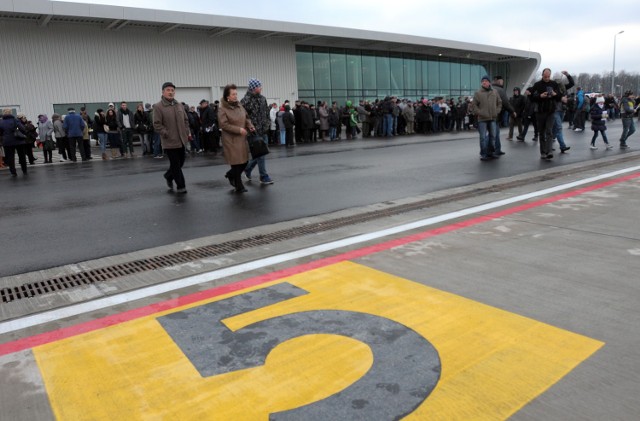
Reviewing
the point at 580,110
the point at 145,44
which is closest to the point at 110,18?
the point at 145,44

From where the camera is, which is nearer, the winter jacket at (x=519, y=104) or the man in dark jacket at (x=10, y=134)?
the man in dark jacket at (x=10, y=134)

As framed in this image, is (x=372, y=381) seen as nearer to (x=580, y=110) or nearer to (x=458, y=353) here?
(x=458, y=353)

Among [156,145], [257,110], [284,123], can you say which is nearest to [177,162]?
[257,110]

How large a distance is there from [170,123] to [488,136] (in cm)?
732

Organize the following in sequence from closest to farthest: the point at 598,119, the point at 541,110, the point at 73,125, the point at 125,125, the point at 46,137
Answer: the point at 541,110, the point at 598,119, the point at 73,125, the point at 46,137, the point at 125,125

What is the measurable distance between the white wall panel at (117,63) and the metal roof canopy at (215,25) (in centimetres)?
50

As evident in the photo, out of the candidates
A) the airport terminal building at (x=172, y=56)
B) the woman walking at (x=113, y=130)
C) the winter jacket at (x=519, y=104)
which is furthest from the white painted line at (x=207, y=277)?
the airport terminal building at (x=172, y=56)

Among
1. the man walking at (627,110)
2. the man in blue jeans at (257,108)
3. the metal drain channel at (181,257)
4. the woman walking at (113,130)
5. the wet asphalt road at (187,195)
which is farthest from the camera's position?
the woman walking at (113,130)

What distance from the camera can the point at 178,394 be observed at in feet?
8.32

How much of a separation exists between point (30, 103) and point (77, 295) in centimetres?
2214

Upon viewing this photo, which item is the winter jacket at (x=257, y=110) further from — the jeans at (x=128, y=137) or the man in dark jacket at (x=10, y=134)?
the jeans at (x=128, y=137)

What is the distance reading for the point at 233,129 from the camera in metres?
8.05

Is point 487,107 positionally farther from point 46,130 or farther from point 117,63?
point 117,63

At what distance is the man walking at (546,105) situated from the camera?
10.8m
